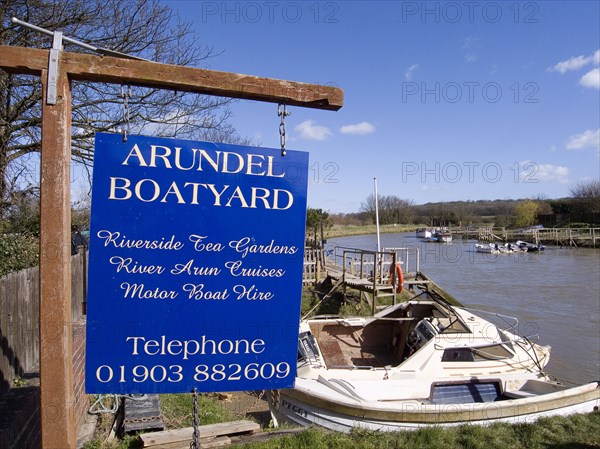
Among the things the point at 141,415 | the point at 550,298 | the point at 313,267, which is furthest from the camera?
the point at 550,298

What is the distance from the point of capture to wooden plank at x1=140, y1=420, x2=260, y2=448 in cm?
451

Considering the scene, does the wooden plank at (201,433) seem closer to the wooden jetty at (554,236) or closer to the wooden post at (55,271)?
the wooden post at (55,271)

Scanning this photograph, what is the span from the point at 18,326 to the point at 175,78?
3696 mm

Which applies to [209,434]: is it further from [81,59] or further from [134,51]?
[134,51]

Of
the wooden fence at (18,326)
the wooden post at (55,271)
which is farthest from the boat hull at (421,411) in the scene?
the wooden post at (55,271)

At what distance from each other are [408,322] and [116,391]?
840cm

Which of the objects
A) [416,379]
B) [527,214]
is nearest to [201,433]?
[416,379]

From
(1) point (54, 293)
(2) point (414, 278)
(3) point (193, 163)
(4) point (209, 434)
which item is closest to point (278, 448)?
(4) point (209, 434)

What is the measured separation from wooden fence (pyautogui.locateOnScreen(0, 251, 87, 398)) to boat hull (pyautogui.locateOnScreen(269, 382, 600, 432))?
3.92 metres

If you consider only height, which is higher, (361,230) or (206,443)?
(361,230)

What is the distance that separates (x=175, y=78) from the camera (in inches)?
114

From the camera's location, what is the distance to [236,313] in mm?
3027

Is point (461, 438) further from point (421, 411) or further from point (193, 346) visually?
point (193, 346)

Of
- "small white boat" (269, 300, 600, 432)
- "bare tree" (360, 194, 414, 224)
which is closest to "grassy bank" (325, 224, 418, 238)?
"bare tree" (360, 194, 414, 224)
